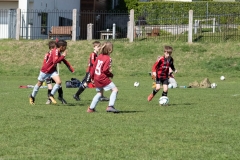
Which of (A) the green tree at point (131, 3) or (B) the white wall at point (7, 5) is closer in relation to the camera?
(B) the white wall at point (7, 5)

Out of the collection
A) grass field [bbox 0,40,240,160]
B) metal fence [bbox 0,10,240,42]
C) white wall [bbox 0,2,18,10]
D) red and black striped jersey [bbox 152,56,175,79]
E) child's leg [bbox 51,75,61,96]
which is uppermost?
white wall [bbox 0,2,18,10]

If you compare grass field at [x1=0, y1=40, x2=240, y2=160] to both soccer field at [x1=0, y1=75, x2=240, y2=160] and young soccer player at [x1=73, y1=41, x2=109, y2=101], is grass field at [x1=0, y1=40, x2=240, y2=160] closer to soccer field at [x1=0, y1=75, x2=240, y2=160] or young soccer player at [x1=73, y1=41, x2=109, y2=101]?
soccer field at [x1=0, y1=75, x2=240, y2=160]

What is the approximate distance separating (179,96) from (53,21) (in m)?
27.9

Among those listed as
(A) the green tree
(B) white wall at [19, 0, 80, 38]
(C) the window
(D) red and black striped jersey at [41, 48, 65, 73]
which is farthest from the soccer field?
(A) the green tree

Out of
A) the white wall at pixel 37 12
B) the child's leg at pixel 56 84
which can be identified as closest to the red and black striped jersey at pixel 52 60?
the child's leg at pixel 56 84

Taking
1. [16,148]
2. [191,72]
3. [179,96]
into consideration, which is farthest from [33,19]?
[16,148]

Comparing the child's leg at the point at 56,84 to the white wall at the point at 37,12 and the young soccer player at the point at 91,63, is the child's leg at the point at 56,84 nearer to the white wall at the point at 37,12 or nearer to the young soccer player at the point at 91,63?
the young soccer player at the point at 91,63

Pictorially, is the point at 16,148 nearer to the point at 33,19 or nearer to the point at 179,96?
the point at 179,96

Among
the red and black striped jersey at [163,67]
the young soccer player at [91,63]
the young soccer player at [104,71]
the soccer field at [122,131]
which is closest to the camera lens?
the soccer field at [122,131]

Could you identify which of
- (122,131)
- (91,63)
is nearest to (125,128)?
(122,131)

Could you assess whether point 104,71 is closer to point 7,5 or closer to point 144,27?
point 144,27

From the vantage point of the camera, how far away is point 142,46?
37594 millimetres

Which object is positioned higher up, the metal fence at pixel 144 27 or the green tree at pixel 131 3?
the green tree at pixel 131 3

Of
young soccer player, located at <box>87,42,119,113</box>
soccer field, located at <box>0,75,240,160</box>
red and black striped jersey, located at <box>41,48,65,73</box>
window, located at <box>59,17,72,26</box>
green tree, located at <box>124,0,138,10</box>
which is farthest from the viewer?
green tree, located at <box>124,0,138,10</box>
